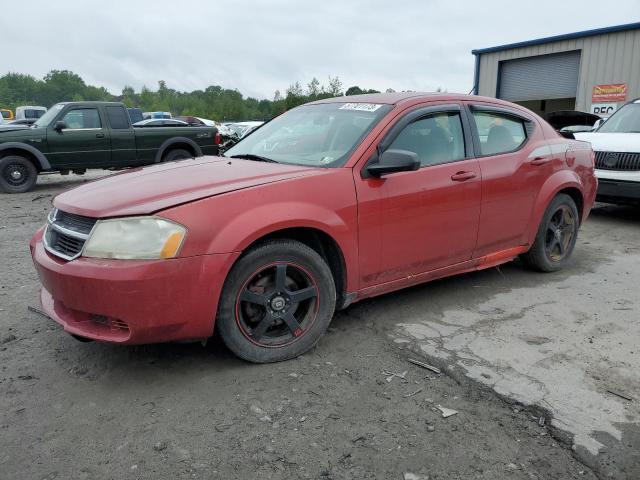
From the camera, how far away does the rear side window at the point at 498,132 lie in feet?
13.6

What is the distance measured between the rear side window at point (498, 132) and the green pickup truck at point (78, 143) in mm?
8814

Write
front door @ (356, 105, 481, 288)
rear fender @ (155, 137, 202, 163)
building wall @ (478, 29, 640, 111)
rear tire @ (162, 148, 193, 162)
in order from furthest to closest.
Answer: building wall @ (478, 29, 640, 111) → rear tire @ (162, 148, 193, 162) → rear fender @ (155, 137, 202, 163) → front door @ (356, 105, 481, 288)

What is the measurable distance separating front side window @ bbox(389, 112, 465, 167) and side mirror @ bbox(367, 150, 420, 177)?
11.2 inches

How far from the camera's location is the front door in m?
3.40

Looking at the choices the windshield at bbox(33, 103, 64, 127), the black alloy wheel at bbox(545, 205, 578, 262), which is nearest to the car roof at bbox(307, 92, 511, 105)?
the black alloy wheel at bbox(545, 205, 578, 262)

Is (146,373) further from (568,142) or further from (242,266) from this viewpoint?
(568,142)

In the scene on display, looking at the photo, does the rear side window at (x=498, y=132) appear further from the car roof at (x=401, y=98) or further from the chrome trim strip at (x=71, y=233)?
the chrome trim strip at (x=71, y=233)

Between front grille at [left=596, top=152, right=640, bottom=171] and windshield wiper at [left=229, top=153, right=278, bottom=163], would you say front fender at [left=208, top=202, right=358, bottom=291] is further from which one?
front grille at [left=596, top=152, right=640, bottom=171]

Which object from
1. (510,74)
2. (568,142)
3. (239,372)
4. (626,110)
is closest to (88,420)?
(239,372)

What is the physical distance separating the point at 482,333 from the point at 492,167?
4.37 ft

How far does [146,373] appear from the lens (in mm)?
3006

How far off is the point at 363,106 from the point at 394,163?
0.79 meters

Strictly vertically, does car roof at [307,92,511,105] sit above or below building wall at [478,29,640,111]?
below

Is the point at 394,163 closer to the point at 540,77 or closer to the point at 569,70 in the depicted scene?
the point at 569,70
